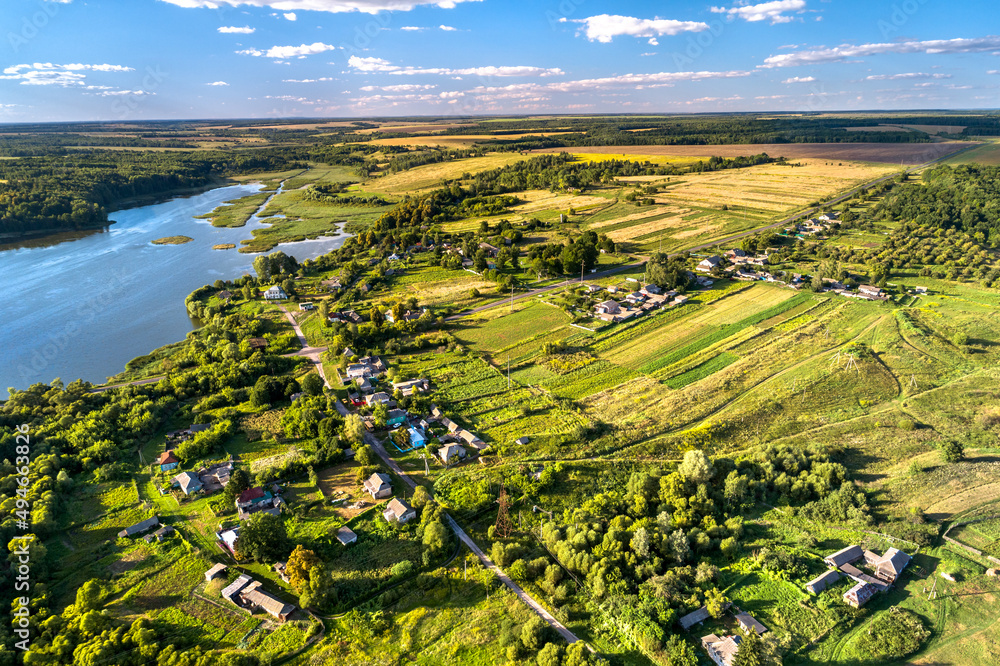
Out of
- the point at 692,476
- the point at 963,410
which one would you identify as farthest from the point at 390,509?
the point at 963,410

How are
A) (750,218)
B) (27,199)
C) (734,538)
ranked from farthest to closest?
1. (27,199)
2. (750,218)
3. (734,538)

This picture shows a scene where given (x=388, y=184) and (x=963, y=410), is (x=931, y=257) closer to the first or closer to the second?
(x=963, y=410)

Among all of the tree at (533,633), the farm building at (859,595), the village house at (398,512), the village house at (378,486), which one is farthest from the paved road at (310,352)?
the farm building at (859,595)

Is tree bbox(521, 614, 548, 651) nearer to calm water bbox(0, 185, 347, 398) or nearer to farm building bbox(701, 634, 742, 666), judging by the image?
farm building bbox(701, 634, 742, 666)

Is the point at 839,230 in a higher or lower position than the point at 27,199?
lower

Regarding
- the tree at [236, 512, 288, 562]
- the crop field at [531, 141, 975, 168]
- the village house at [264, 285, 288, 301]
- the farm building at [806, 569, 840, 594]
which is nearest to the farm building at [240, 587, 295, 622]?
the tree at [236, 512, 288, 562]

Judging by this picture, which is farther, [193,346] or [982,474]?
[193,346]
